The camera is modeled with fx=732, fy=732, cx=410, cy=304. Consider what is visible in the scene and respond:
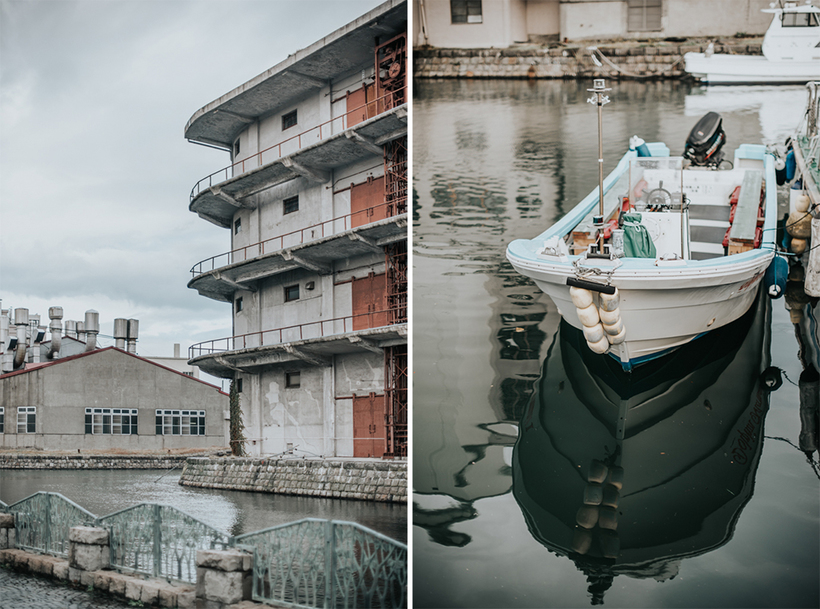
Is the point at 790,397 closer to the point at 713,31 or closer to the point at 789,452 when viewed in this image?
the point at 789,452

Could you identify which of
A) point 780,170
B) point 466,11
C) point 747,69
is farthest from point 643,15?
point 780,170

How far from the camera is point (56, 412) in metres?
6.72

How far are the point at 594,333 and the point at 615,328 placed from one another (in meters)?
0.15

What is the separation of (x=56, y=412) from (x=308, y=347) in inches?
133

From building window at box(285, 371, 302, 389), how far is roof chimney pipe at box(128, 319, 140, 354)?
4110 millimetres

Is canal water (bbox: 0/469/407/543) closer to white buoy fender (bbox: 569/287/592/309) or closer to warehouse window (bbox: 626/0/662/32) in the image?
white buoy fender (bbox: 569/287/592/309)

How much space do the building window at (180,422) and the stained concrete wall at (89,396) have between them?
59 millimetres

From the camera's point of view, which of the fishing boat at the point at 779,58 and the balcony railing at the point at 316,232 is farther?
the balcony railing at the point at 316,232

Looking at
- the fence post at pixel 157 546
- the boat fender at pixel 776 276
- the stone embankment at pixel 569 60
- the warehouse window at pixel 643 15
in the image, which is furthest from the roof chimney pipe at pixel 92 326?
the boat fender at pixel 776 276

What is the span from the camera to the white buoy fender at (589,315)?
4891 millimetres

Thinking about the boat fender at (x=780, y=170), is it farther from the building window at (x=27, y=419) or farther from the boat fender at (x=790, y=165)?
the building window at (x=27, y=419)

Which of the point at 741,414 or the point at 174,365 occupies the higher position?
the point at 174,365

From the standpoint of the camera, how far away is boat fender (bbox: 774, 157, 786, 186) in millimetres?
7277

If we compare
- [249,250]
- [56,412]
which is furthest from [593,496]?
[249,250]
